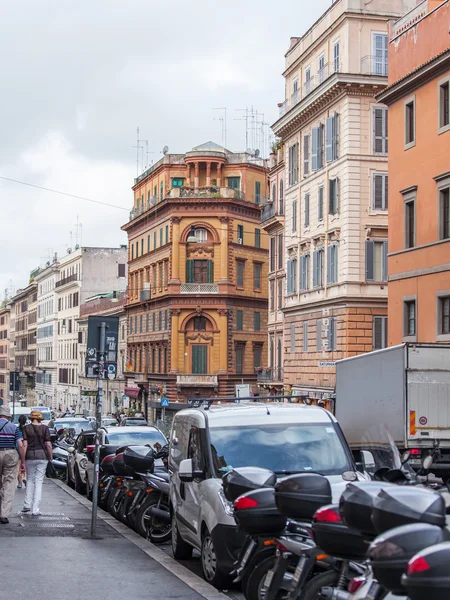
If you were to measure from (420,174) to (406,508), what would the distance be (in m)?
31.6

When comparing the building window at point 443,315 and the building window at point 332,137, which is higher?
the building window at point 332,137

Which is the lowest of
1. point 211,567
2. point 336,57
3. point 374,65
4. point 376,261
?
point 211,567

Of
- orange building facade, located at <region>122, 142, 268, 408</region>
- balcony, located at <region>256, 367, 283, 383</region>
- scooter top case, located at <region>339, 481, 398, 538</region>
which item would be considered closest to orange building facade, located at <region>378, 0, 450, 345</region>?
balcony, located at <region>256, 367, 283, 383</region>

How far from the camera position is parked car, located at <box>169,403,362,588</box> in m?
12.0

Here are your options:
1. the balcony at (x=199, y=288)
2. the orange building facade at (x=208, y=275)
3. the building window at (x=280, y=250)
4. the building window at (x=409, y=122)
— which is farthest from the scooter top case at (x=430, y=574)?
the balcony at (x=199, y=288)

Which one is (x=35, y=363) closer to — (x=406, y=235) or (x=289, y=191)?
(x=289, y=191)

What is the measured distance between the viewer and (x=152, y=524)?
632 inches

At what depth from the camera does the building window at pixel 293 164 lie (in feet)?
180

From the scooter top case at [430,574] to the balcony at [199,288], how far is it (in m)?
74.8

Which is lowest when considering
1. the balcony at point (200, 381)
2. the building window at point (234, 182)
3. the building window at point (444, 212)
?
the balcony at point (200, 381)

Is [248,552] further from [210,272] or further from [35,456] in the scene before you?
[210,272]

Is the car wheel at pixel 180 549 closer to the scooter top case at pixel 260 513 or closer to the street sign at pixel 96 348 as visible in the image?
the street sign at pixel 96 348

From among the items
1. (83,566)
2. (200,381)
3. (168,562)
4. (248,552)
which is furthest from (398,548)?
(200,381)

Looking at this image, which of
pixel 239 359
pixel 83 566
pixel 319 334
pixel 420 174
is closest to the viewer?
pixel 83 566
